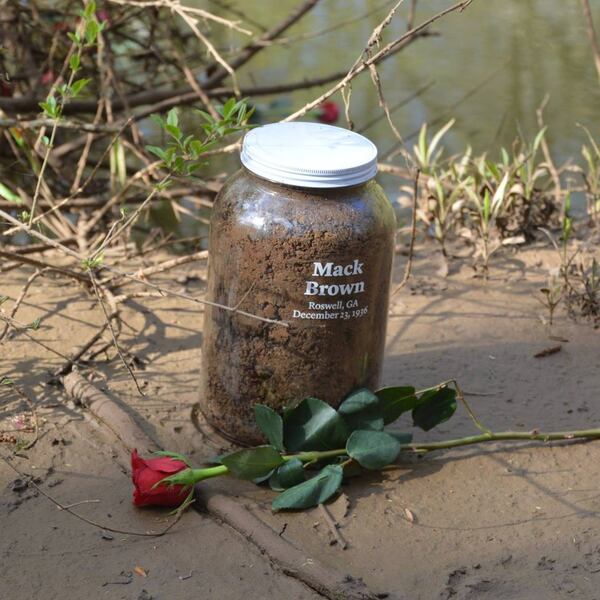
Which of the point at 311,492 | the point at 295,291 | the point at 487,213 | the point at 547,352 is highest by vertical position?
the point at 295,291

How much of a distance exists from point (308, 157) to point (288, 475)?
71 centimetres

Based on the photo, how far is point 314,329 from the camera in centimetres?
242

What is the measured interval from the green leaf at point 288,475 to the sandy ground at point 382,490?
48mm

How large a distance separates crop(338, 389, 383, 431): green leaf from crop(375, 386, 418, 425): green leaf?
22mm

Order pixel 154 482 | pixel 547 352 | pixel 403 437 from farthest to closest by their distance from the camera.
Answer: pixel 547 352 < pixel 403 437 < pixel 154 482

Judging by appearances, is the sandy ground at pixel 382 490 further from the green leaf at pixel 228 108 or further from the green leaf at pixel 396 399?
the green leaf at pixel 228 108

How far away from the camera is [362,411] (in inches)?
97.7

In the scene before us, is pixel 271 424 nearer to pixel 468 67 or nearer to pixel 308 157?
pixel 308 157

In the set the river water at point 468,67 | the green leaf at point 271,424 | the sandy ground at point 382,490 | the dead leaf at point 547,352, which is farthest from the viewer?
the river water at point 468,67

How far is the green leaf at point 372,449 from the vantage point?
2.38m

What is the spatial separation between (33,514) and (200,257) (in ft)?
3.20

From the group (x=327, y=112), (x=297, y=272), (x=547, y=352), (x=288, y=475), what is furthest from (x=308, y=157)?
(x=327, y=112)

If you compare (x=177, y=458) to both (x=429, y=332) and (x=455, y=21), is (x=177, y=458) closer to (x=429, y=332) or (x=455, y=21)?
(x=429, y=332)

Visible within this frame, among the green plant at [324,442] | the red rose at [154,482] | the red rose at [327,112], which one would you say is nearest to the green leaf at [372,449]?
the green plant at [324,442]
